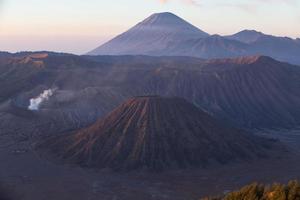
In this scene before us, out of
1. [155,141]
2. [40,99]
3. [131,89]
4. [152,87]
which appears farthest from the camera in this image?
[152,87]

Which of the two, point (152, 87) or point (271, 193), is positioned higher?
point (271, 193)

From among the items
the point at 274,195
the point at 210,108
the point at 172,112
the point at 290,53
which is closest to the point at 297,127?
the point at 210,108

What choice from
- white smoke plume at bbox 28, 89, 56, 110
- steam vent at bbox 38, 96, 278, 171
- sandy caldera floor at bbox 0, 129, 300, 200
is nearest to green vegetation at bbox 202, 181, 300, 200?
sandy caldera floor at bbox 0, 129, 300, 200

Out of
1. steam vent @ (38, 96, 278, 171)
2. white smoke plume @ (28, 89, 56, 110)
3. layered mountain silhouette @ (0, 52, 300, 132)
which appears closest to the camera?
steam vent @ (38, 96, 278, 171)

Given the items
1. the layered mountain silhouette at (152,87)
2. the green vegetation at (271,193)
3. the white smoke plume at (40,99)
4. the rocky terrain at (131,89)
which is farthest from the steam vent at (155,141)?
the green vegetation at (271,193)

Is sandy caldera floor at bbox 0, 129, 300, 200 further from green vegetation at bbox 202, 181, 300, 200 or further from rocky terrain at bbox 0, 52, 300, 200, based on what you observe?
green vegetation at bbox 202, 181, 300, 200

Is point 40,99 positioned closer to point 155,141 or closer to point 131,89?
point 131,89

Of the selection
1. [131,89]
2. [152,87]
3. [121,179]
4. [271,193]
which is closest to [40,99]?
[131,89]
